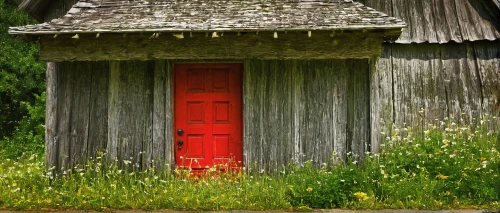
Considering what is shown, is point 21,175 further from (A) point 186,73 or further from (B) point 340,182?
(B) point 340,182

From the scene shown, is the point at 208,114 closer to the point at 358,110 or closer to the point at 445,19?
the point at 358,110

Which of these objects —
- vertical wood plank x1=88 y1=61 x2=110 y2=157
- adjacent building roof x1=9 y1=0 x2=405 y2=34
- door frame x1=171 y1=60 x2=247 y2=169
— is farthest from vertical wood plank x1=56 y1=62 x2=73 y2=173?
door frame x1=171 y1=60 x2=247 y2=169

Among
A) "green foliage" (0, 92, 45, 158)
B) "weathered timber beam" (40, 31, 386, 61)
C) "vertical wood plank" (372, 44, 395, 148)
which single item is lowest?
"green foliage" (0, 92, 45, 158)

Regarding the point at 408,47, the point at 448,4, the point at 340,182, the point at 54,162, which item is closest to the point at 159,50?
the point at 54,162

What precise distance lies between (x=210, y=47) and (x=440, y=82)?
15.2ft

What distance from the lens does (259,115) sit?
812 centimetres

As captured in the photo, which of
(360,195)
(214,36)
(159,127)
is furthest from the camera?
(159,127)

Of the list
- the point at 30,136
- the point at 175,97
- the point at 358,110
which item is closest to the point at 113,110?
the point at 175,97

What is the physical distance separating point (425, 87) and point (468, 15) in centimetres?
164

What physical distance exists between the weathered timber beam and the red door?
829 millimetres

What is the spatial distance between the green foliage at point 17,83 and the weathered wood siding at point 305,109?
8.30 metres

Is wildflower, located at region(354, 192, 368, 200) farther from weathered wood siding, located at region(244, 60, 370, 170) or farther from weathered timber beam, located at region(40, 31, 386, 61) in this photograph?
weathered timber beam, located at region(40, 31, 386, 61)

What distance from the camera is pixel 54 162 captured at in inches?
322

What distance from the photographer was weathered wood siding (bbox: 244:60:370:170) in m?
8.11
